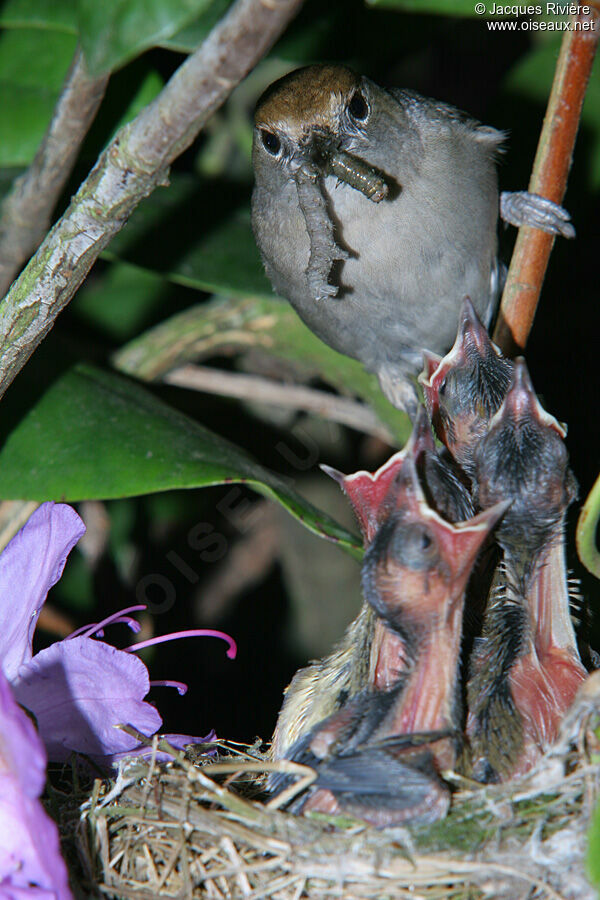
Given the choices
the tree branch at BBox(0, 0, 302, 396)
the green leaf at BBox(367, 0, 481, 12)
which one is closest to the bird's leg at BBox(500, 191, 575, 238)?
the green leaf at BBox(367, 0, 481, 12)

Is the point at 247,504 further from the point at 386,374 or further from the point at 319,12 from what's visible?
the point at 319,12

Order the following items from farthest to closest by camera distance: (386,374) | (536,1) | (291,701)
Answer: (386,374), (536,1), (291,701)

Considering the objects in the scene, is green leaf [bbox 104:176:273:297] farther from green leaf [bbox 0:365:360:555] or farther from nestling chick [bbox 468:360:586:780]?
nestling chick [bbox 468:360:586:780]

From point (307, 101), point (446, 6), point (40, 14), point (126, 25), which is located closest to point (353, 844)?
point (126, 25)

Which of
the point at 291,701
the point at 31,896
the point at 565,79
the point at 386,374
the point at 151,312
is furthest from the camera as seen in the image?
the point at 151,312

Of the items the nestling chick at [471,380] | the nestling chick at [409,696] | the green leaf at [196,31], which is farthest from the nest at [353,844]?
the green leaf at [196,31]

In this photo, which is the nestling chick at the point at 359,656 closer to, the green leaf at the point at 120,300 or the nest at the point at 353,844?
the nest at the point at 353,844

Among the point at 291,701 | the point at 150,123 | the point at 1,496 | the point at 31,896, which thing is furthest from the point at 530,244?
the point at 31,896

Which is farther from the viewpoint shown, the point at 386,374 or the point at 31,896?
the point at 386,374
